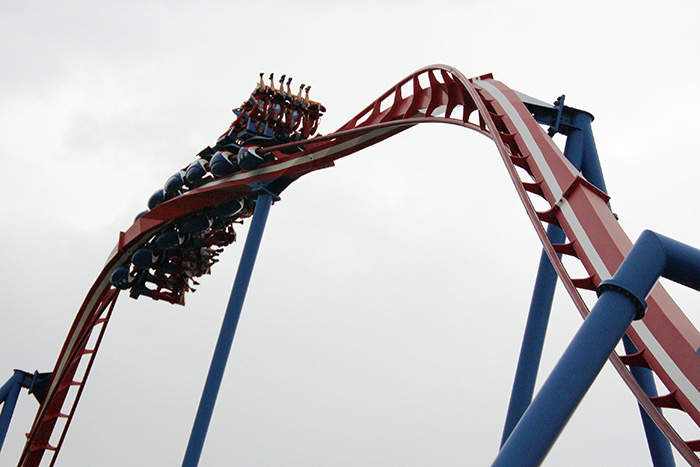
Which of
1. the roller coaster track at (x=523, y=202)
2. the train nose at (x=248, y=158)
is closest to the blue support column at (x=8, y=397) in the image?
the roller coaster track at (x=523, y=202)

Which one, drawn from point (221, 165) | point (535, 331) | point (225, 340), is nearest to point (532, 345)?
point (535, 331)

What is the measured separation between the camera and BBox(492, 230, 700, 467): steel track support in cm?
278

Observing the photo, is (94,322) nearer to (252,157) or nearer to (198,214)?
A: (198,214)

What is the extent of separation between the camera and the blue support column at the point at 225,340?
8.22 metres

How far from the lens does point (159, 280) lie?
33.8ft

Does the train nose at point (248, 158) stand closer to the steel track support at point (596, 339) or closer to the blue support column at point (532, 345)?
the blue support column at point (532, 345)

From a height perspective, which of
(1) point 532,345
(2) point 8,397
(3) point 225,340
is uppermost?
(3) point 225,340

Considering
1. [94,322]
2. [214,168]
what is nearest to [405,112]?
[214,168]

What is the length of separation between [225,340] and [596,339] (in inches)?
239

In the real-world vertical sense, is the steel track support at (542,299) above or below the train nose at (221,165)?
below

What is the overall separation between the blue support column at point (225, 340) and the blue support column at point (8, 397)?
4.46 meters

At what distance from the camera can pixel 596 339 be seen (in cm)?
289

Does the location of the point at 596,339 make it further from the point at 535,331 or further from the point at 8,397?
the point at 8,397

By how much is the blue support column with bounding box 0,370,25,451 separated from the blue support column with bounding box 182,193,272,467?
4462mm
